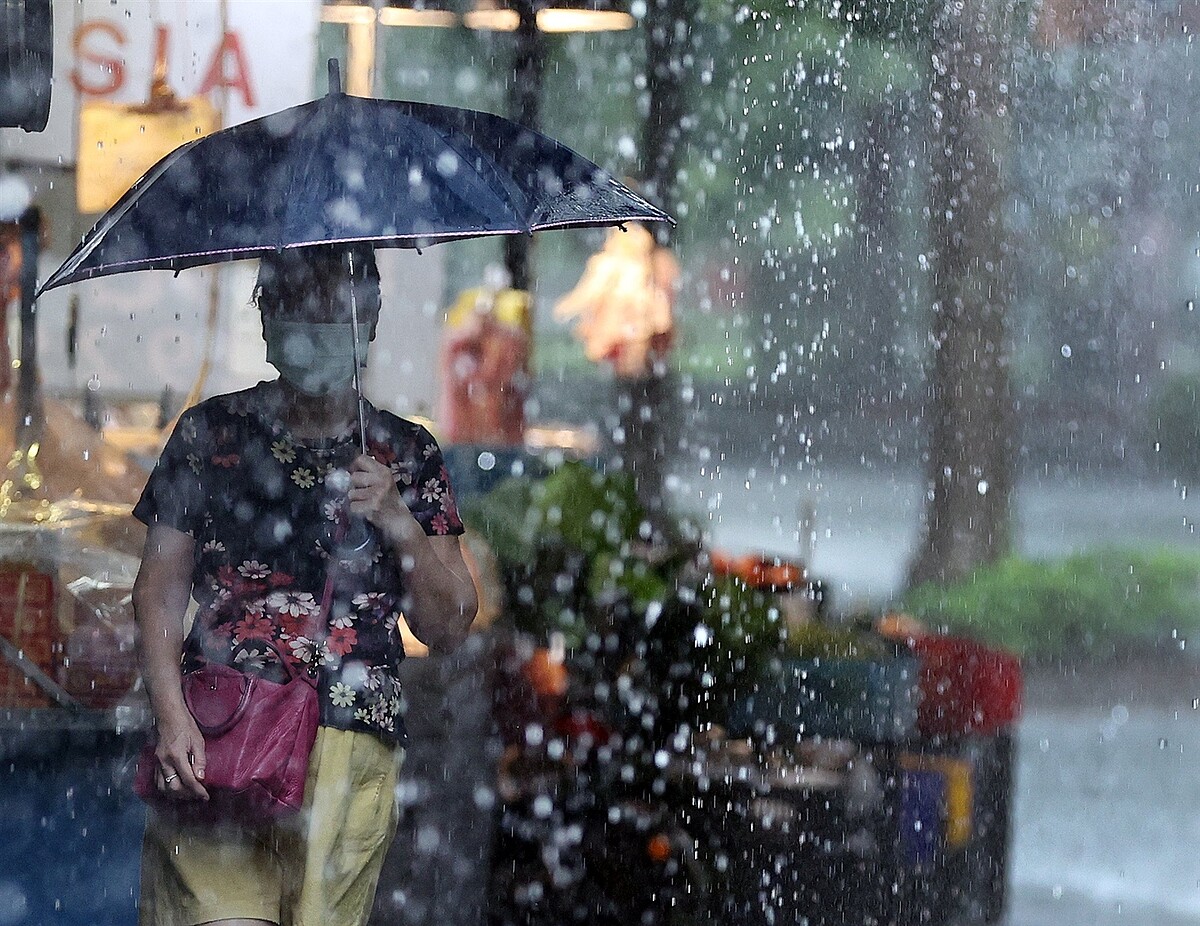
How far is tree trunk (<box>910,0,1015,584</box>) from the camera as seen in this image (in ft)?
19.2

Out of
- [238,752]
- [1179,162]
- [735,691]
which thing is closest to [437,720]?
[735,691]

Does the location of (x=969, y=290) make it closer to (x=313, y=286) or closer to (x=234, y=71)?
(x=234, y=71)

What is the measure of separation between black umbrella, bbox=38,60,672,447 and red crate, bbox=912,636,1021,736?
66.7 inches

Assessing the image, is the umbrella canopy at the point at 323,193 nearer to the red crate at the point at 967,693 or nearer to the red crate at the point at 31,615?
the red crate at the point at 31,615

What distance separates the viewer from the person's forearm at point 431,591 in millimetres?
2100

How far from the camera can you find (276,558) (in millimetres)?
2082

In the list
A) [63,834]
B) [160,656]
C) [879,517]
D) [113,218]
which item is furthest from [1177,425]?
[160,656]

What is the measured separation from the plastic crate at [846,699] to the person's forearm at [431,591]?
1.47 m

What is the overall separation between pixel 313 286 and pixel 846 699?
73.8 inches

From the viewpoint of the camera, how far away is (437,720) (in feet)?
12.4

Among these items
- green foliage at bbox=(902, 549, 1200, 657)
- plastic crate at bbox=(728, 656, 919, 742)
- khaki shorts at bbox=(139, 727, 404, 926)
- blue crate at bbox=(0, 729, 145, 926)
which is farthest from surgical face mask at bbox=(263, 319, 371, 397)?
green foliage at bbox=(902, 549, 1200, 657)

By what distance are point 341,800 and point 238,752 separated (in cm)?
17

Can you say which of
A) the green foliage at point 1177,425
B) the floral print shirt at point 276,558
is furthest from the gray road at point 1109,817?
the floral print shirt at point 276,558

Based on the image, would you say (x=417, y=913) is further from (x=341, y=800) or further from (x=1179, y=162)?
(x=1179, y=162)
